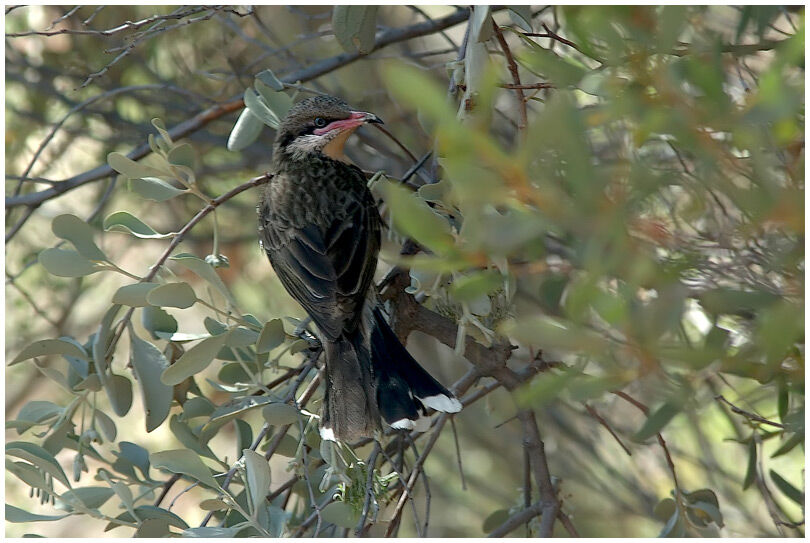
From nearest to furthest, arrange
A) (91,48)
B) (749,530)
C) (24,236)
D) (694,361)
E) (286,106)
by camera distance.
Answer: (694,361), (286,106), (749,530), (91,48), (24,236)

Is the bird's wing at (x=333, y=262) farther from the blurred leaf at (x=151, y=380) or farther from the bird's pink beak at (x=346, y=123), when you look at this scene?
the blurred leaf at (x=151, y=380)

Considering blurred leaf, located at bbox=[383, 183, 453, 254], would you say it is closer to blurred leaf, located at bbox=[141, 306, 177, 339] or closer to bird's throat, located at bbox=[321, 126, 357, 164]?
blurred leaf, located at bbox=[141, 306, 177, 339]

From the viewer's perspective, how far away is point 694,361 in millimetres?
1231

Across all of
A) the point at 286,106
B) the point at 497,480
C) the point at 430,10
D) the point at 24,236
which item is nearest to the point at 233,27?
the point at 286,106

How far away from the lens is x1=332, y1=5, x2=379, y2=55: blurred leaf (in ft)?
8.65

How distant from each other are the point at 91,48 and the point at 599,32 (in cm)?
400

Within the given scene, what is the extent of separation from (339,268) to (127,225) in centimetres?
80

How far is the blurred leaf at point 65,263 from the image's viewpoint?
2.28 meters

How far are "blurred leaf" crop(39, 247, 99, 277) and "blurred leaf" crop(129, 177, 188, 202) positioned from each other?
0.87 ft

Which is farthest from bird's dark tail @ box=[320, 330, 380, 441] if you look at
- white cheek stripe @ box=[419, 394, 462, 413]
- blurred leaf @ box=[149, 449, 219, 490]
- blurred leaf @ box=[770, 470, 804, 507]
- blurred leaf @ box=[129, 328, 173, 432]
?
blurred leaf @ box=[770, 470, 804, 507]

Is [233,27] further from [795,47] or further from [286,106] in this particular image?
[795,47]

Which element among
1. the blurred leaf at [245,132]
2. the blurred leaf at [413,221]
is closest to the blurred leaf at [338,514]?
the blurred leaf at [413,221]

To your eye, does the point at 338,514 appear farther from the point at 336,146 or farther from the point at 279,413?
the point at 336,146

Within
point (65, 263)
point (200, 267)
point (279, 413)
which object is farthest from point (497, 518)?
point (65, 263)
